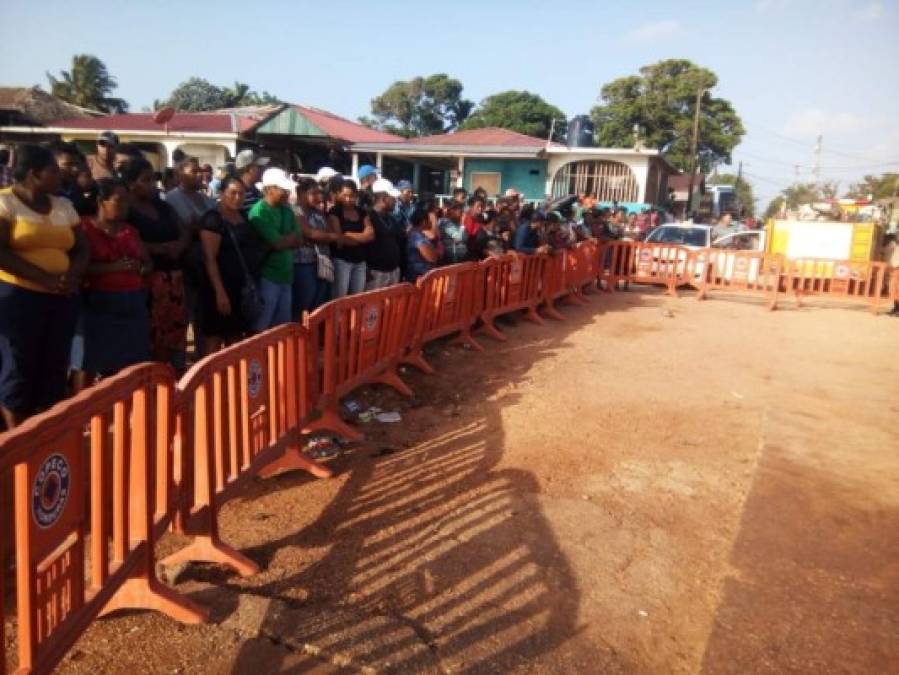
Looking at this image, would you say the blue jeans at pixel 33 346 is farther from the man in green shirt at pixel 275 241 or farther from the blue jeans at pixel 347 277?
the blue jeans at pixel 347 277

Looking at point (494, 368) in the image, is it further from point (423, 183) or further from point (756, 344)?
point (423, 183)

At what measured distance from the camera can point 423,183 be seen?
28.2 meters

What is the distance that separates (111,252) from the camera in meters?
4.44

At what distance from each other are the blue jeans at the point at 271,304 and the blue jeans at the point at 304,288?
1.51 ft

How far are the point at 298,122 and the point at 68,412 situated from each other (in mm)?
21620

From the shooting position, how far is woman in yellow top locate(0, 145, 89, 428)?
381cm

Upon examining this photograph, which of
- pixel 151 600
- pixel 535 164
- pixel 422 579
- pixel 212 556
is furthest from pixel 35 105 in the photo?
pixel 422 579

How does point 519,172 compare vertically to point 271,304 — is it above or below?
above

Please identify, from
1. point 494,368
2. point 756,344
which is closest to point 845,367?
point 756,344

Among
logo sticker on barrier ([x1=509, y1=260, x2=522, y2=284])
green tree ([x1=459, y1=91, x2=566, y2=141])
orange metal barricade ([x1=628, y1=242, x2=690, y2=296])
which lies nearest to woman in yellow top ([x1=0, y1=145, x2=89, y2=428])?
logo sticker on barrier ([x1=509, y1=260, x2=522, y2=284])

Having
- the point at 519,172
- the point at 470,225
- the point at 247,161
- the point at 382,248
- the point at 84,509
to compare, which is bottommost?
the point at 84,509

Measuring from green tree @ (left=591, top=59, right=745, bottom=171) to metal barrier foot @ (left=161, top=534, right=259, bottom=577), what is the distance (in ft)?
155

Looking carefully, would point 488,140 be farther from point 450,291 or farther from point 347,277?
point 347,277

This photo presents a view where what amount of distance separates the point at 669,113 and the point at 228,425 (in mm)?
49525
